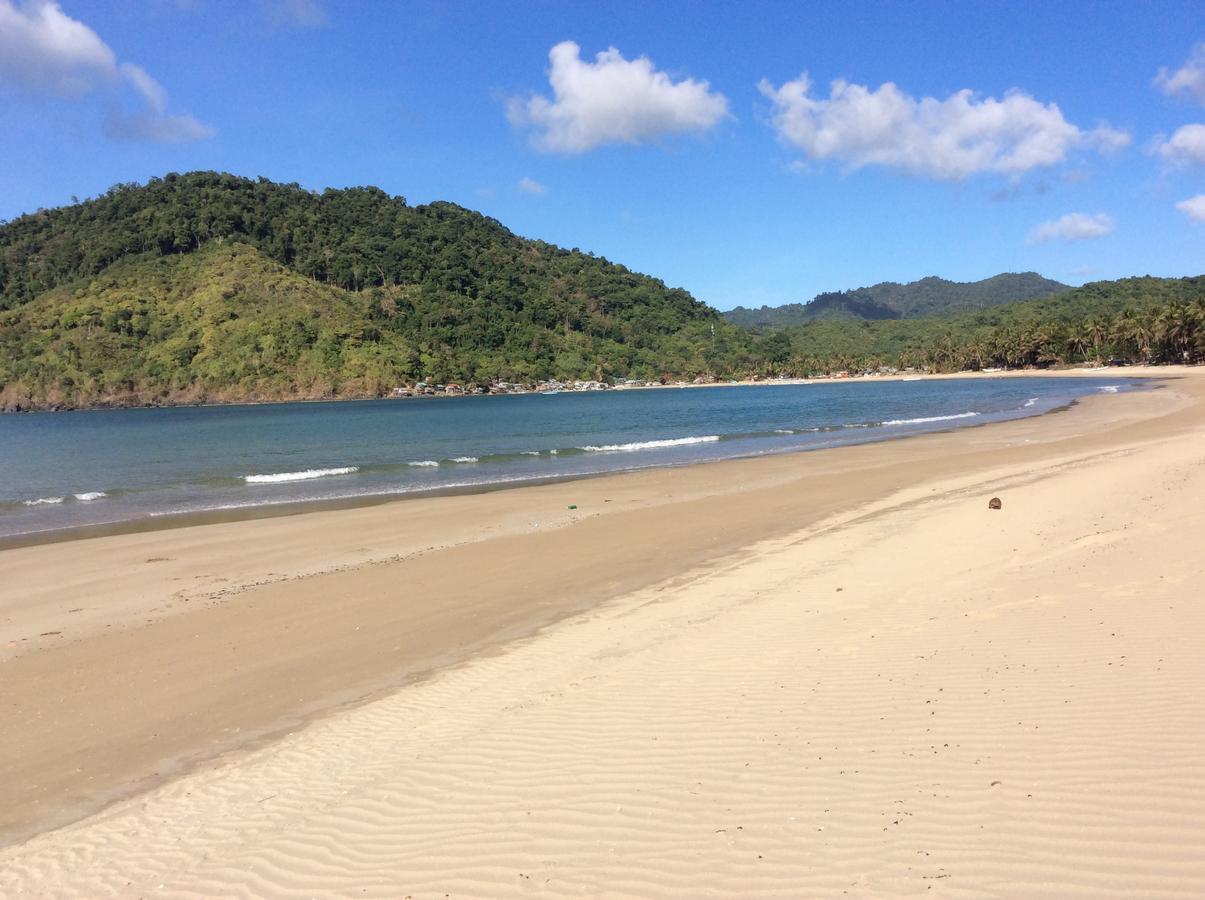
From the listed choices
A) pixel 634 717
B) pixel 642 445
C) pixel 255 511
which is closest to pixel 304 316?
pixel 642 445

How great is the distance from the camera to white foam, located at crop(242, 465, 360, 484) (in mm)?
28000

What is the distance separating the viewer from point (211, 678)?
8273 millimetres

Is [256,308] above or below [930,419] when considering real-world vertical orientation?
above

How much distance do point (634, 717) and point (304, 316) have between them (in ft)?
469

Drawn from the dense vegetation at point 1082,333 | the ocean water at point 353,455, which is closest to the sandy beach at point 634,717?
the ocean water at point 353,455

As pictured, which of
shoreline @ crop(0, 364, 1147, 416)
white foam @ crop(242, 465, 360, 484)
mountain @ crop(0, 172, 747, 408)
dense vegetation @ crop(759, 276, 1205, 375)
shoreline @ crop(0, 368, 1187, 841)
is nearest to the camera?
shoreline @ crop(0, 368, 1187, 841)

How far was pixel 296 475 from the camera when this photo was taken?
95.8 feet

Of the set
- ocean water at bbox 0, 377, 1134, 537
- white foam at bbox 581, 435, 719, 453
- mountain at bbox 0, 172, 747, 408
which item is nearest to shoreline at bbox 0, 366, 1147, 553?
ocean water at bbox 0, 377, 1134, 537

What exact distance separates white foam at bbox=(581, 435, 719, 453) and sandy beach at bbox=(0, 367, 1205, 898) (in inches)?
919

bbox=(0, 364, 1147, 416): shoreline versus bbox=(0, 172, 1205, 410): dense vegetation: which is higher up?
bbox=(0, 172, 1205, 410): dense vegetation

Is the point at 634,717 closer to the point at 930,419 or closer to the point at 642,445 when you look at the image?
the point at 642,445

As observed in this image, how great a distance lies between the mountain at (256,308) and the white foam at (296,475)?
104 metres

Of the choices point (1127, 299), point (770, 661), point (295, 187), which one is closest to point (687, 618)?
point (770, 661)

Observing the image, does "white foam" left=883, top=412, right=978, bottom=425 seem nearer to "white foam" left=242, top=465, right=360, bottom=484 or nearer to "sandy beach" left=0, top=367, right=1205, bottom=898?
"white foam" left=242, top=465, right=360, bottom=484
